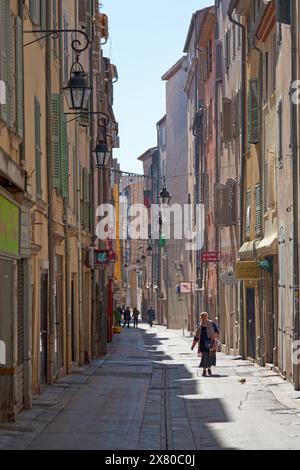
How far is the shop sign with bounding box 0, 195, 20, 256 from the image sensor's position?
1623 centimetres

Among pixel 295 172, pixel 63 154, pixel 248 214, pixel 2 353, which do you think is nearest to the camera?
pixel 2 353

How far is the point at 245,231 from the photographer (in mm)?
36312

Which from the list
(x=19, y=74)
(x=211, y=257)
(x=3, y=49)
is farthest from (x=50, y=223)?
(x=211, y=257)

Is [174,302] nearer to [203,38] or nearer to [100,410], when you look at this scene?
[203,38]

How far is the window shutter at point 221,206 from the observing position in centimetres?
4088

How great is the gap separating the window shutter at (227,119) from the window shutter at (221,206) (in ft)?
6.83

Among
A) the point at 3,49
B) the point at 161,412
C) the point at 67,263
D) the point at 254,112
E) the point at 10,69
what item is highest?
the point at 254,112

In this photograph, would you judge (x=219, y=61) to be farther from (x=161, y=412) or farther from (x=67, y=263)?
(x=161, y=412)

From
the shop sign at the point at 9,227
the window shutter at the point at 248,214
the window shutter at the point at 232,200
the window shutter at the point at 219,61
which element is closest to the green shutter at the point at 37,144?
the shop sign at the point at 9,227

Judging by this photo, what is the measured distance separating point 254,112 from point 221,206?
824 cm

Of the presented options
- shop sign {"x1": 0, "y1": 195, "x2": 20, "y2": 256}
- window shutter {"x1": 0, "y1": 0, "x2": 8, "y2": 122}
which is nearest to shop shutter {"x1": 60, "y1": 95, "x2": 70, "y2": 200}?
shop sign {"x1": 0, "y1": 195, "x2": 20, "y2": 256}

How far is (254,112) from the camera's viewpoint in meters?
33.0

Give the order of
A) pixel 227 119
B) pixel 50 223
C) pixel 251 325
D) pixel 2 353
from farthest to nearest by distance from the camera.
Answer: pixel 227 119 → pixel 251 325 → pixel 50 223 → pixel 2 353
